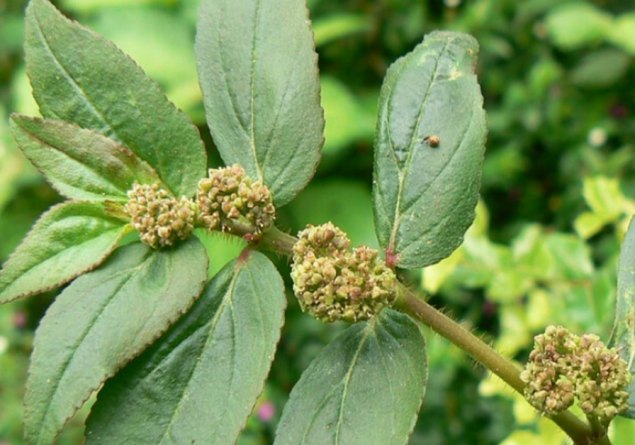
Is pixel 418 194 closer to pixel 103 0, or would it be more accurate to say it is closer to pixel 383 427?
pixel 383 427

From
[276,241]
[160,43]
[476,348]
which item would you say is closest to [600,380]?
[476,348]

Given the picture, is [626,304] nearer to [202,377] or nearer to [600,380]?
[600,380]

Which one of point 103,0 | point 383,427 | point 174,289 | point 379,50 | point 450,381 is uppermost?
point 174,289

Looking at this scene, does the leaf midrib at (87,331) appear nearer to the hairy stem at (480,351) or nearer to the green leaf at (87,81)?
the green leaf at (87,81)

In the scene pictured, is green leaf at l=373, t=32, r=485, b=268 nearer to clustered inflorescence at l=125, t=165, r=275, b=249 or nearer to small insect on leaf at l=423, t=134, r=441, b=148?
small insect on leaf at l=423, t=134, r=441, b=148

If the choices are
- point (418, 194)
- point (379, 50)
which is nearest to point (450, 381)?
point (379, 50)

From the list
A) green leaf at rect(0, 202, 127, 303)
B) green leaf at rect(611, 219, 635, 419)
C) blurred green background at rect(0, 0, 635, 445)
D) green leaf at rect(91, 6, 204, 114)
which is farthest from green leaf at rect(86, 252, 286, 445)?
Answer: green leaf at rect(91, 6, 204, 114)
